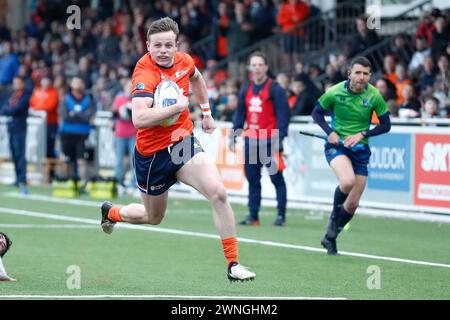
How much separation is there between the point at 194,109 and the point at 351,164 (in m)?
10.2

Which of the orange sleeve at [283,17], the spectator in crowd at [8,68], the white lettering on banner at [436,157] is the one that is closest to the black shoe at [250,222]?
the white lettering on banner at [436,157]

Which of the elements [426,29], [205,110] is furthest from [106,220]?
[426,29]

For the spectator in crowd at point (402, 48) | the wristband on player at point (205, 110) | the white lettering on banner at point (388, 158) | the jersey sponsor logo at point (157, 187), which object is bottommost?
the white lettering on banner at point (388, 158)

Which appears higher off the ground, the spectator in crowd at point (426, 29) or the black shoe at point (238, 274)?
the spectator in crowd at point (426, 29)

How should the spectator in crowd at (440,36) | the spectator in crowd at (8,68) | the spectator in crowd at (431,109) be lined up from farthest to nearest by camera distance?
the spectator in crowd at (8,68)
the spectator in crowd at (440,36)
the spectator in crowd at (431,109)

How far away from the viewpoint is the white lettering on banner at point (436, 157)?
58.1ft

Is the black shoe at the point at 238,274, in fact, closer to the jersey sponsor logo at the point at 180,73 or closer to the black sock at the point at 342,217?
the jersey sponsor logo at the point at 180,73

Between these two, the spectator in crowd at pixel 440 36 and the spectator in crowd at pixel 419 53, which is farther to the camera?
the spectator in crowd at pixel 419 53

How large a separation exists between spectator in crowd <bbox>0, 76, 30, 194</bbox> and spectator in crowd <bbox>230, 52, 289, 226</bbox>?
7393mm

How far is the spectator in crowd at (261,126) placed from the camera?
17172 millimetres

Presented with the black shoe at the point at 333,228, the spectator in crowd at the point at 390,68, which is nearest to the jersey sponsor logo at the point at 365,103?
the black shoe at the point at 333,228

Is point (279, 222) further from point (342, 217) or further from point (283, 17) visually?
point (283, 17)

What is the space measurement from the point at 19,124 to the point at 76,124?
1.43m

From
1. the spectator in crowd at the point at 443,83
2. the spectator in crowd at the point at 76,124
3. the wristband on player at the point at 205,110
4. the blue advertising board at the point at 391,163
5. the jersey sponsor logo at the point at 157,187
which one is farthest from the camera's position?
the spectator in crowd at the point at 76,124
